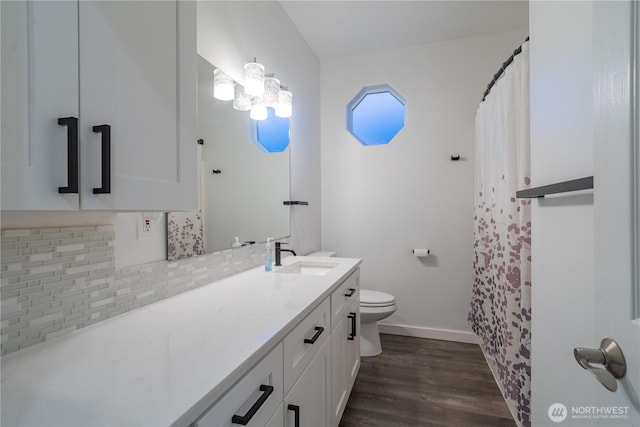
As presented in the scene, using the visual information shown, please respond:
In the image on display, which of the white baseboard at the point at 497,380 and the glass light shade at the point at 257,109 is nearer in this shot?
the white baseboard at the point at 497,380

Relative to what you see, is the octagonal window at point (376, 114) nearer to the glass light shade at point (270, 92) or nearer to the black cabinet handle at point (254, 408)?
the glass light shade at point (270, 92)

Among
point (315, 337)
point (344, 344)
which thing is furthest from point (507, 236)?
point (315, 337)

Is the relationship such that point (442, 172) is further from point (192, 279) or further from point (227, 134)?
point (192, 279)

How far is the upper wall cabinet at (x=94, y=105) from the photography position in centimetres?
51

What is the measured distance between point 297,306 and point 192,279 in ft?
1.83

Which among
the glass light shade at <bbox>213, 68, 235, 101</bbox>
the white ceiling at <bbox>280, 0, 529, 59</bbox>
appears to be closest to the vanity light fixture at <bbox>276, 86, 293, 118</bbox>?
the glass light shade at <bbox>213, 68, 235, 101</bbox>

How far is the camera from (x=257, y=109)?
1.81m

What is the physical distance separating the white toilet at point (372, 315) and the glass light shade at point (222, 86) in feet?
5.61

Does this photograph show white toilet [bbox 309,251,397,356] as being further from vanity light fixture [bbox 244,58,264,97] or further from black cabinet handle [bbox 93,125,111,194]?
black cabinet handle [bbox 93,125,111,194]

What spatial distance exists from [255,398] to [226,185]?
1.09 metres

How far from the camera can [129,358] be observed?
2.34 ft

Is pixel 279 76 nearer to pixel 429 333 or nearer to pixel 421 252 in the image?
pixel 421 252

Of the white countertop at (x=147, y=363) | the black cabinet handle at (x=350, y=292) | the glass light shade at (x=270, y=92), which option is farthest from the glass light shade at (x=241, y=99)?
the black cabinet handle at (x=350, y=292)

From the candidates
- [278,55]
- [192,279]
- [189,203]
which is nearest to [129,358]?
[189,203]
